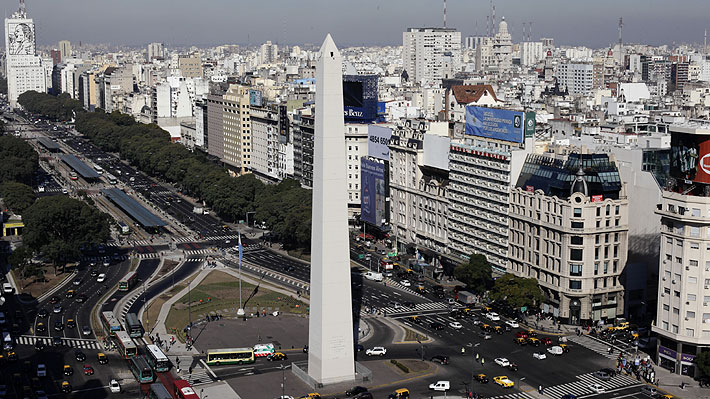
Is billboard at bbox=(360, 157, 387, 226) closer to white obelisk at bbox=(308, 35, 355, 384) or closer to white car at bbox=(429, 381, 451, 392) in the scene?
white car at bbox=(429, 381, 451, 392)

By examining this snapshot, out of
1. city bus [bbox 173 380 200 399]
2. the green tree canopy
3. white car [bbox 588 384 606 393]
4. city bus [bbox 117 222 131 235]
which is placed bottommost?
white car [bbox 588 384 606 393]

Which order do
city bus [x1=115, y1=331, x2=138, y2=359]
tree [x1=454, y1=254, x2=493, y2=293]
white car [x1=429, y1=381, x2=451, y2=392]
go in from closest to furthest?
1. white car [x1=429, y1=381, x2=451, y2=392]
2. city bus [x1=115, y1=331, x2=138, y2=359]
3. tree [x1=454, y1=254, x2=493, y2=293]

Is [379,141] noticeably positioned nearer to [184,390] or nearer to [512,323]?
[512,323]

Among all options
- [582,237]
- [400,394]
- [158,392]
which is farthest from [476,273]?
[158,392]

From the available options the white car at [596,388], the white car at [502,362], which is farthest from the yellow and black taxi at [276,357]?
the white car at [596,388]

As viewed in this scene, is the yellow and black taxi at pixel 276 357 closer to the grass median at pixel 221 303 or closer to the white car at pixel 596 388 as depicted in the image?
the grass median at pixel 221 303

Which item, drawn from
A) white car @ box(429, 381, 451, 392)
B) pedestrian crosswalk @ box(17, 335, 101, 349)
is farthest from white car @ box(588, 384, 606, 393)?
pedestrian crosswalk @ box(17, 335, 101, 349)
